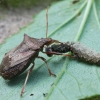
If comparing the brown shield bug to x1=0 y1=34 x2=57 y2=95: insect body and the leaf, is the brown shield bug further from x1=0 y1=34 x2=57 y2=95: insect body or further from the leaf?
the leaf

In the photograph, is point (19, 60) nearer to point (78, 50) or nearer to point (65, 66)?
point (65, 66)

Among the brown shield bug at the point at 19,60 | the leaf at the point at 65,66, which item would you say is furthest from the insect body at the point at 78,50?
the brown shield bug at the point at 19,60

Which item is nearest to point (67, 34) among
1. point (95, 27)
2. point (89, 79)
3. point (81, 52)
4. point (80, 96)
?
point (95, 27)

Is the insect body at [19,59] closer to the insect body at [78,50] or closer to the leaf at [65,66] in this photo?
the leaf at [65,66]

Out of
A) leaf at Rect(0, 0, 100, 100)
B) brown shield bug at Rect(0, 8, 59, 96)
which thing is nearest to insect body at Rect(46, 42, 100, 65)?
leaf at Rect(0, 0, 100, 100)

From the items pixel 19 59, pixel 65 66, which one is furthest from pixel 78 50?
pixel 19 59

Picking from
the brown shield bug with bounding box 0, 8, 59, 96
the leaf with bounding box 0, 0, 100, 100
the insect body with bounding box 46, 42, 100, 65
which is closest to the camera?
the leaf with bounding box 0, 0, 100, 100
